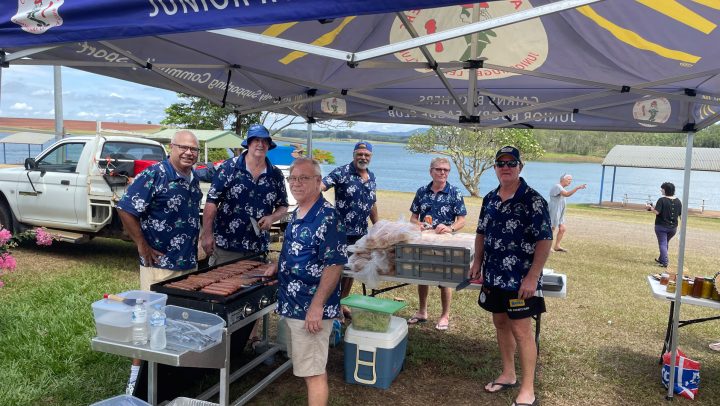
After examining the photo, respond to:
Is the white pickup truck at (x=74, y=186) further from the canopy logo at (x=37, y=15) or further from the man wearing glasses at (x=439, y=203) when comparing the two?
the canopy logo at (x=37, y=15)

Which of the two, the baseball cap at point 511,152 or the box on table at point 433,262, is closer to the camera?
the baseball cap at point 511,152

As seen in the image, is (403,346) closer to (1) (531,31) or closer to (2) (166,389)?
(2) (166,389)

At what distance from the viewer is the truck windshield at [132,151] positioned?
7.80 m

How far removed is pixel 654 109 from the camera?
4.23 meters

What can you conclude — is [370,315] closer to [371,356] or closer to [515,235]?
[371,356]

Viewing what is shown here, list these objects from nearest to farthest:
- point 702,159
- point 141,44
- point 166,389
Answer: point 166,389 < point 141,44 < point 702,159

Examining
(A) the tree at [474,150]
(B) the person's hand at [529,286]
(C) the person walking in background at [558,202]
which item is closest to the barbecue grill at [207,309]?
(B) the person's hand at [529,286]

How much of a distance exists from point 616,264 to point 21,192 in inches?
420

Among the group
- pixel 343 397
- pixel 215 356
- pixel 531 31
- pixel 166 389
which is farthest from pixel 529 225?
pixel 166 389

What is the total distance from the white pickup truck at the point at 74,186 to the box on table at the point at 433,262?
4.85m

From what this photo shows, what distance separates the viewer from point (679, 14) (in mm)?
2926

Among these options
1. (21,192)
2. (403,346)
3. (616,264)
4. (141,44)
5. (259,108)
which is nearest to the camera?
(141,44)

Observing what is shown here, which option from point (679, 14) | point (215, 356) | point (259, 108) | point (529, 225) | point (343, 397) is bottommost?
point (343, 397)

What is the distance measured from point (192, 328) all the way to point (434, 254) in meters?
1.95
